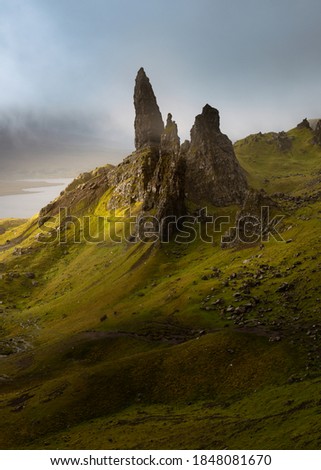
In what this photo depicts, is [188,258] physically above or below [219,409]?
above

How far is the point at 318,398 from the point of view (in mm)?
57438

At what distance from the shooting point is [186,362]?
82688 millimetres

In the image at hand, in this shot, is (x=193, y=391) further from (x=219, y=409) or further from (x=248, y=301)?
(x=248, y=301)

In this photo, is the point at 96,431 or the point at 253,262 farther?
the point at 253,262

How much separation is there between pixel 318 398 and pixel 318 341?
2058 centimetres

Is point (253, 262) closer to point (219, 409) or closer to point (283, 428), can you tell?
point (219, 409)

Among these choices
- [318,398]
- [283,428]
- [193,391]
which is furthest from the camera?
[193,391]

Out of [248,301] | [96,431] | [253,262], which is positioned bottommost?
[96,431]

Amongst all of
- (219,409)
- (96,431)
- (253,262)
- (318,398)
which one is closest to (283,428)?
(318,398)

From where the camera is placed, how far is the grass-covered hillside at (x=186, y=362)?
59.6 m

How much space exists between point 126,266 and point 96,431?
111m

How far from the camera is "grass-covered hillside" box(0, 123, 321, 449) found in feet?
196
